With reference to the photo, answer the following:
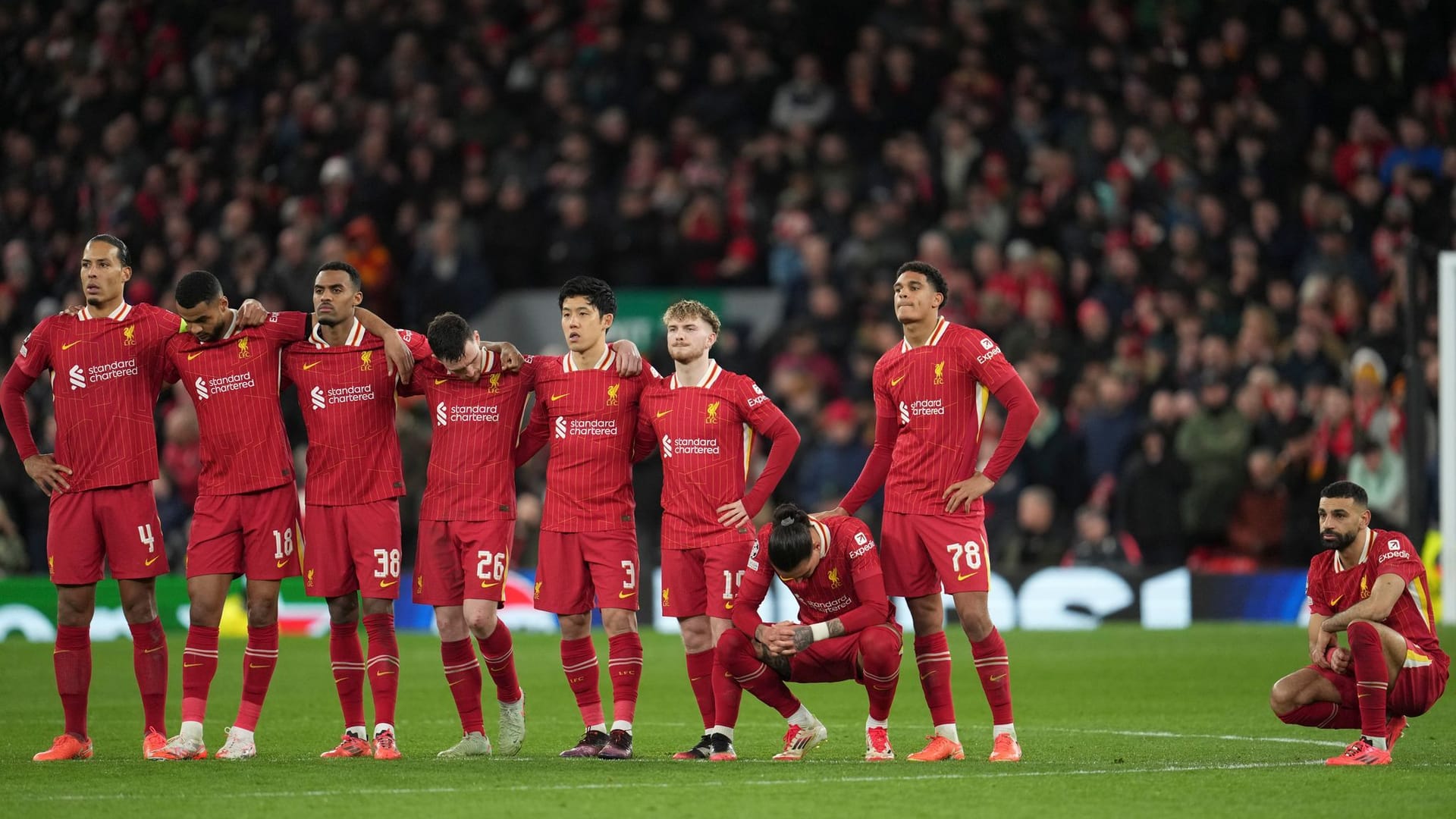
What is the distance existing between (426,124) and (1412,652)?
15216 mm

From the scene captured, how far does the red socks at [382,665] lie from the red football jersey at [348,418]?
0.60 meters

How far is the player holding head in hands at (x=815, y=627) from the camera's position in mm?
9086

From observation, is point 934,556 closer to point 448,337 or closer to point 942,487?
point 942,487

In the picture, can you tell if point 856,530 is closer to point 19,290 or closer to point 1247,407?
point 1247,407

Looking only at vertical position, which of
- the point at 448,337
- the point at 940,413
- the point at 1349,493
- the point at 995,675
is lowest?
the point at 995,675

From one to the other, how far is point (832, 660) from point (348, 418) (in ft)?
8.62

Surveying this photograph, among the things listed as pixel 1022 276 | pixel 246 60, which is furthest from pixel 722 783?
pixel 246 60

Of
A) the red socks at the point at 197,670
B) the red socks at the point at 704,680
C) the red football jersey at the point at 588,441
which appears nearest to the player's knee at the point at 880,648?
the red socks at the point at 704,680

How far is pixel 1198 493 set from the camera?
17500 mm

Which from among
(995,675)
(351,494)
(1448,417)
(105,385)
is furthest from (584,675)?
(1448,417)

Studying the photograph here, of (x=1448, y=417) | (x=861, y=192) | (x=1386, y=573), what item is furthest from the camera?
(x=861, y=192)

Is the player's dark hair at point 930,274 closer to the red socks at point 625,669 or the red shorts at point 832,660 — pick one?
the red shorts at point 832,660

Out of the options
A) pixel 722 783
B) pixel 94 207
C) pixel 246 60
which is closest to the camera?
pixel 722 783

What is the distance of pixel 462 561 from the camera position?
380 inches
